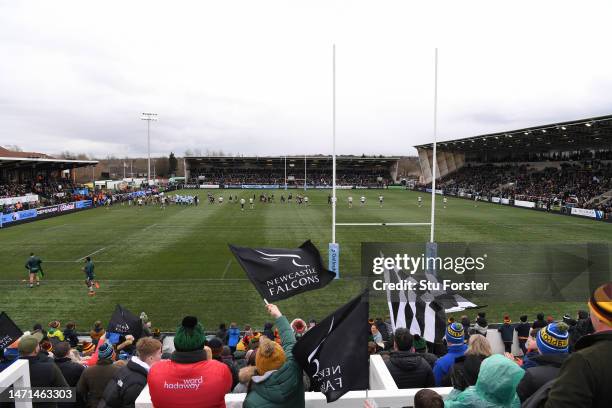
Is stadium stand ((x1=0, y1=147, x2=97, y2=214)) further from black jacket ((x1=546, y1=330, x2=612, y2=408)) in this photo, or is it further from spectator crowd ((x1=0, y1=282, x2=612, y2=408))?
black jacket ((x1=546, y1=330, x2=612, y2=408))

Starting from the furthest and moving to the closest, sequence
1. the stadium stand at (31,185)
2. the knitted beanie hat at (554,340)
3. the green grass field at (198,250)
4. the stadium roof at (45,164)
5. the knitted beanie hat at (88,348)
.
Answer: the stadium roof at (45,164) < the stadium stand at (31,185) < the green grass field at (198,250) < the knitted beanie hat at (88,348) < the knitted beanie hat at (554,340)

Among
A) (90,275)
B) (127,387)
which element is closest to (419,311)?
(127,387)

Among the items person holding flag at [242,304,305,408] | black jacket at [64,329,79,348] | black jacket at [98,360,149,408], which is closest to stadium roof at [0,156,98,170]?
black jacket at [64,329,79,348]

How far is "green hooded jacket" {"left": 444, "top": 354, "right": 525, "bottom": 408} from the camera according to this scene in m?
2.65

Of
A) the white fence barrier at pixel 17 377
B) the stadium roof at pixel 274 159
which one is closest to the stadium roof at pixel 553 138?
the stadium roof at pixel 274 159

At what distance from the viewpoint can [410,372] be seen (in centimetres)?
442

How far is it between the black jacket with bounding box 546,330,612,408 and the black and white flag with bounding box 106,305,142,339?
849cm

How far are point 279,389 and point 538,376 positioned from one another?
81.1 inches

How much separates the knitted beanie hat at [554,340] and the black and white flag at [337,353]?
5.96ft

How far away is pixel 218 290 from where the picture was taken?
1541cm

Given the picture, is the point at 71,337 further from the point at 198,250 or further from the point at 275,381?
the point at 198,250

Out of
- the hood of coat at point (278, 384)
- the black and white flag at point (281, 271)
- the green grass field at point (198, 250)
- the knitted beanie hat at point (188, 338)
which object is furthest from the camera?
the green grass field at point (198, 250)

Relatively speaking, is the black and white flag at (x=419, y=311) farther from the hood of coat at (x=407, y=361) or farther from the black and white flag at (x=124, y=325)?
the black and white flag at (x=124, y=325)

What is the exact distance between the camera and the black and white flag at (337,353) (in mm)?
3016
